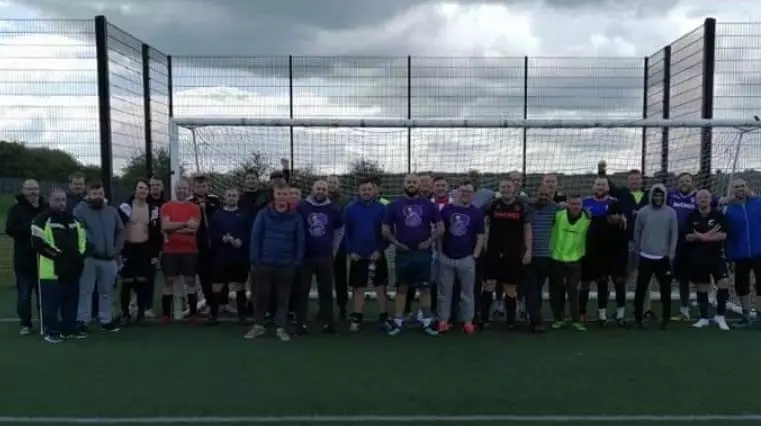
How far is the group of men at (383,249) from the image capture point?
8.27 metres

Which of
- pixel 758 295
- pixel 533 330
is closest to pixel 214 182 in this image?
pixel 533 330

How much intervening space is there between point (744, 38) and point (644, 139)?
202 centimetres

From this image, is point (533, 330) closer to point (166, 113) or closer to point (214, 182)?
point (214, 182)

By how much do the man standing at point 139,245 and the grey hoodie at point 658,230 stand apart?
6001 mm

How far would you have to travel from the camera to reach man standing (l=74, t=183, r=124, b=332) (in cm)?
848

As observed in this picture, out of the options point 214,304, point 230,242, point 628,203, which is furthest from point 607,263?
point 214,304

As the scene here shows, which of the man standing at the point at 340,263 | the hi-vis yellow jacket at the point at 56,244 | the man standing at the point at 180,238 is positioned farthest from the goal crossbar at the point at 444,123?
the hi-vis yellow jacket at the point at 56,244

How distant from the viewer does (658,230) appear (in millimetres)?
8625

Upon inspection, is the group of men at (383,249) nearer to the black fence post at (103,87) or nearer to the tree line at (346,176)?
the tree line at (346,176)

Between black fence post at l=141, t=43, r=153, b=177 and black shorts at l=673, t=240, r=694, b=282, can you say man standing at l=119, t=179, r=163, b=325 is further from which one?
black shorts at l=673, t=240, r=694, b=282

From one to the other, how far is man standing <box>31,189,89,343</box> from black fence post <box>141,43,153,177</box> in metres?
4.19

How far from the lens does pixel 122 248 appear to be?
8.83 metres

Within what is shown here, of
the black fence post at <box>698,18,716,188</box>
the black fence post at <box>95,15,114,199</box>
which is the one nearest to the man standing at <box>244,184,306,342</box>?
the black fence post at <box>95,15,114,199</box>

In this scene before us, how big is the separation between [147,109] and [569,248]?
24.4 ft
